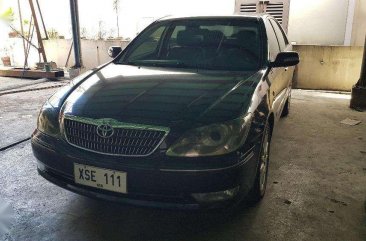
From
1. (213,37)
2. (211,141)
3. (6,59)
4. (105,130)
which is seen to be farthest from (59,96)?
(6,59)

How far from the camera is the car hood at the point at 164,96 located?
1925 mm

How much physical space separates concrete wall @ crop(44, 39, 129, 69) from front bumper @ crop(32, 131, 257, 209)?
262 inches

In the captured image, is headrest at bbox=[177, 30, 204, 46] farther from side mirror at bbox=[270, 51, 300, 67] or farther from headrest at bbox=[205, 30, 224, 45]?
side mirror at bbox=[270, 51, 300, 67]

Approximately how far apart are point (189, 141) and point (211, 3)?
5.92m

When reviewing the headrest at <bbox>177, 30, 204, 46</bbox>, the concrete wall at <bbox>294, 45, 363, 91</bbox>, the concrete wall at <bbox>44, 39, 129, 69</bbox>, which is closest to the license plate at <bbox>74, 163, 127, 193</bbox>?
the headrest at <bbox>177, 30, 204, 46</bbox>

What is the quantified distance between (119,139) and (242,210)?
1066 millimetres

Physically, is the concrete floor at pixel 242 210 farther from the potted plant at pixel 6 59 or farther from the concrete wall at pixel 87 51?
the potted plant at pixel 6 59

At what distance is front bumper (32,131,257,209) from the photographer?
1.78 metres

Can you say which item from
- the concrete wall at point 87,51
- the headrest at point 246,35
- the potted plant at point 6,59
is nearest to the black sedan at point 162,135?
the headrest at point 246,35

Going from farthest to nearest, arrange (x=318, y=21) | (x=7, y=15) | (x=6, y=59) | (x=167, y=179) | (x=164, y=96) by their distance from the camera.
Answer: (x=6, y=59), (x=7, y=15), (x=318, y=21), (x=164, y=96), (x=167, y=179)

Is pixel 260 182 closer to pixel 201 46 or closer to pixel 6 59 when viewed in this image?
pixel 201 46

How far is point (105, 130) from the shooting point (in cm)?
192

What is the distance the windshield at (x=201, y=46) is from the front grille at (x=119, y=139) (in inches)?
41.3

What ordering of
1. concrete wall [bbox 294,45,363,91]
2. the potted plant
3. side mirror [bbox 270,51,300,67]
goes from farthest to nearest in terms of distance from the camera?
the potted plant < concrete wall [bbox 294,45,363,91] < side mirror [bbox 270,51,300,67]
